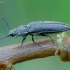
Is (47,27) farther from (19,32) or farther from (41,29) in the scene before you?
(19,32)

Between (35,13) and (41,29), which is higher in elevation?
(35,13)

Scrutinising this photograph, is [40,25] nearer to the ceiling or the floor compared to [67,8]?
nearer to the floor

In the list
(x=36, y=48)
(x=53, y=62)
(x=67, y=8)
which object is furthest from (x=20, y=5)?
(x=36, y=48)

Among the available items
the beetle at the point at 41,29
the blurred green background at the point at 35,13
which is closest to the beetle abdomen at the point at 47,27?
the beetle at the point at 41,29

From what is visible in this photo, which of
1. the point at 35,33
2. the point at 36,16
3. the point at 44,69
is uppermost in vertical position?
the point at 36,16

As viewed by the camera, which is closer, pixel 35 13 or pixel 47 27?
pixel 47 27

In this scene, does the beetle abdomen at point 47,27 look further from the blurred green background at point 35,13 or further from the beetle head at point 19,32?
the blurred green background at point 35,13

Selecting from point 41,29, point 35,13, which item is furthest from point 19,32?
point 35,13

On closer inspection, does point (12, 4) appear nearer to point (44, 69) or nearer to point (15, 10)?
point (15, 10)
